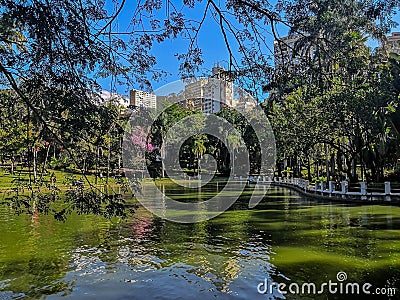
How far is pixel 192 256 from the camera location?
8289 millimetres

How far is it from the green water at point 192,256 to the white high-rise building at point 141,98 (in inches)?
106

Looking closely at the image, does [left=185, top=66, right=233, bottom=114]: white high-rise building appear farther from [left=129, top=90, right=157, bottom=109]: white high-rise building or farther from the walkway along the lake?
the walkway along the lake

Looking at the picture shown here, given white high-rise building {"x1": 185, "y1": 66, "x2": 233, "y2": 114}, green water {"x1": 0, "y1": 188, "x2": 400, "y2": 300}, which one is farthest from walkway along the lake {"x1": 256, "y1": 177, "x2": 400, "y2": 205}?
white high-rise building {"x1": 185, "y1": 66, "x2": 233, "y2": 114}

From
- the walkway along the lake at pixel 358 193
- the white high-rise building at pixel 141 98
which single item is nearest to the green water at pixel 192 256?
the white high-rise building at pixel 141 98

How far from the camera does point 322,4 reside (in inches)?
182

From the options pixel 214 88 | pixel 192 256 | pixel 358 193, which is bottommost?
pixel 192 256

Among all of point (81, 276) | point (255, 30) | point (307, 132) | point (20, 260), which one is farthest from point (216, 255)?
point (307, 132)

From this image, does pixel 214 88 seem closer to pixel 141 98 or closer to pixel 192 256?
pixel 141 98

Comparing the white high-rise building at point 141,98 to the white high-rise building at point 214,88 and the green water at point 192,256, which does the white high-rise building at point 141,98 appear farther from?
the green water at point 192,256

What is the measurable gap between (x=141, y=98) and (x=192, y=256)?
4.19 meters

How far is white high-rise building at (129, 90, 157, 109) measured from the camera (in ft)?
16.5

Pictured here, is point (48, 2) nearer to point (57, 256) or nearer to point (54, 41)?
point (54, 41)

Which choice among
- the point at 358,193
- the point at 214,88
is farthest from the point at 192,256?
the point at 358,193

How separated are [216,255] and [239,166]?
43.5 m
